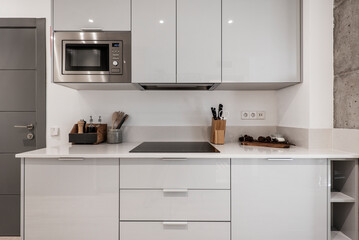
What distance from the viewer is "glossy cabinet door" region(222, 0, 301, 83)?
1.74m

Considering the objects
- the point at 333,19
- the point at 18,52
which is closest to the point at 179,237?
the point at 333,19

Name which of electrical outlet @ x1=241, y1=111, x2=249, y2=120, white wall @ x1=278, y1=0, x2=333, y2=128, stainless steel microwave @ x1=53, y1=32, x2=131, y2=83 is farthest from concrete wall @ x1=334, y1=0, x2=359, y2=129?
stainless steel microwave @ x1=53, y1=32, x2=131, y2=83

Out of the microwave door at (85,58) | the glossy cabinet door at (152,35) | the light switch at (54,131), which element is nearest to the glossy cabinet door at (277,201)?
the glossy cabinet door at (152,35)

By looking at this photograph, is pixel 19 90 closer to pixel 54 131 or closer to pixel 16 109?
pixel 16 109

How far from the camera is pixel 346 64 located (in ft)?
5.11

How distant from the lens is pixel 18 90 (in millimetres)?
2146

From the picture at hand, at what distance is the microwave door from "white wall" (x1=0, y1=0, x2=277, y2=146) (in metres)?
0.41

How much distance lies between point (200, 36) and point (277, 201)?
1.32m

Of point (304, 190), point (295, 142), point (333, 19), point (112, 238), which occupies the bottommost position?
point (112, 238)

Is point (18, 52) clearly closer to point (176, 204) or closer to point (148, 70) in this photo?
point (148, 70)

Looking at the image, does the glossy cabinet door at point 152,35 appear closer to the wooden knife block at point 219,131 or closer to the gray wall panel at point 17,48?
the wooden knife block at point 219,131

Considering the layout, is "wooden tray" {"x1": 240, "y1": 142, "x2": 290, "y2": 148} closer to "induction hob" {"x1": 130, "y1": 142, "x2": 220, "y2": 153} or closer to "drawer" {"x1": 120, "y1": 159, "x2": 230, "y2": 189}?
"induction hob" {"x1": 130, "y1": 142, "x2": 220, "y2": 153}

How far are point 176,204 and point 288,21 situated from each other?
1.62 m

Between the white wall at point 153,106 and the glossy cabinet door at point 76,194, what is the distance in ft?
2.39
